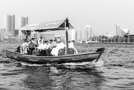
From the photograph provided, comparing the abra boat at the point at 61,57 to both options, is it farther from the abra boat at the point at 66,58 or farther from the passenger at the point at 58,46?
the passenger at the point at 58,46

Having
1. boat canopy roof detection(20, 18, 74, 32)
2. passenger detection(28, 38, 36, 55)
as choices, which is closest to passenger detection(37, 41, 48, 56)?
passenger detection(28, 38, 36, 55)

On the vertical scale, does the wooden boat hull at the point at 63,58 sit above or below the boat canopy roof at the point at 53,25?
below

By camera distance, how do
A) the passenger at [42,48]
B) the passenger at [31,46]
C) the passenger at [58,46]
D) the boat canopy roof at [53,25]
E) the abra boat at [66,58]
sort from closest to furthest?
the abra boat at [66,58]
the boat canopy roof at [53,25]
the passenger at [58,46]
the passenger at [42,48]
the passenger at [31,46]

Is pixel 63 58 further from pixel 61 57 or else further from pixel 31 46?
pixel 31 46

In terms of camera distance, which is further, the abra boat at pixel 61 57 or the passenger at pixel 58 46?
the passenger at pixel 58 46

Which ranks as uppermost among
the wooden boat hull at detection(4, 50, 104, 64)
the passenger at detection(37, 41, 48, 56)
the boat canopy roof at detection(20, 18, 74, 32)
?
the boat canopy roof at detection(20, 18, 74, 32)

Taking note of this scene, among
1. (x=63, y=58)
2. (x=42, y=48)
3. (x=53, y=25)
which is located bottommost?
(x=63, y=58)

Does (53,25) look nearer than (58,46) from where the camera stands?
No

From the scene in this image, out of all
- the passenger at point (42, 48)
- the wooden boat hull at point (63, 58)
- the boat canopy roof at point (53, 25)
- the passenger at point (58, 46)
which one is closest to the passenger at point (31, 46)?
the passenger at point (42, 48)

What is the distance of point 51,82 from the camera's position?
1390 cm

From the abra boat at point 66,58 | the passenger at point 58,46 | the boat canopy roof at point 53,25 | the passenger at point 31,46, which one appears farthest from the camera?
the passenger at point 31,46

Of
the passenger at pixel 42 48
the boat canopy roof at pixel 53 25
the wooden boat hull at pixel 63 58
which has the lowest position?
the wooden boat hull at pixel 63 58

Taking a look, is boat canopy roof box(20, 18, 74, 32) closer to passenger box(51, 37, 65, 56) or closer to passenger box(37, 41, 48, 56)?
passenger box(51, 37, 65, 56)

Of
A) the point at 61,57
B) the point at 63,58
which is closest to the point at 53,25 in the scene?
the point at 61,57
